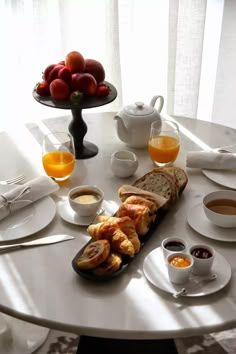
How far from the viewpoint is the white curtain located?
233 cm

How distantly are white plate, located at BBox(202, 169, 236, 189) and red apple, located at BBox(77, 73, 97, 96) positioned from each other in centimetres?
39

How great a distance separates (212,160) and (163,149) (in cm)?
15

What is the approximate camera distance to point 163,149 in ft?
5.04

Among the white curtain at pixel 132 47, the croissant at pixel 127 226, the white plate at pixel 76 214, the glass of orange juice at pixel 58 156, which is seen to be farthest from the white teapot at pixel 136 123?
the white curtain at pixel 132 47

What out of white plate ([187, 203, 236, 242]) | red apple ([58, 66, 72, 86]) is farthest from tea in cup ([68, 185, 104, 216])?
red apple ([58, 66, 72, 86])

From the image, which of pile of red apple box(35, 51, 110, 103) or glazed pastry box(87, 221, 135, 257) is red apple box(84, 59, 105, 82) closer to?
pile of red apple box(35, 51, 110, 103)

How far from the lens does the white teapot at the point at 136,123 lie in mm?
1629

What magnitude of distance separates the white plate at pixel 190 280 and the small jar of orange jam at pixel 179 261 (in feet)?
0.11

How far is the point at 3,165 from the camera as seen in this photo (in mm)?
1587

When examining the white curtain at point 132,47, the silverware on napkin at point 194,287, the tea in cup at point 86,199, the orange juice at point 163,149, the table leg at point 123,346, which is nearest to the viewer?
the silverware on napkin at point 194,287

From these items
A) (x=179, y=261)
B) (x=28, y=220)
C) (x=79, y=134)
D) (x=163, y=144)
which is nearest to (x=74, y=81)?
(x=79, y=134)

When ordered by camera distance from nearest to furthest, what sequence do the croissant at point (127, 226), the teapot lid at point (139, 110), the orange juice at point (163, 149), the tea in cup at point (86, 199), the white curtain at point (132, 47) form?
the croissant at point (127, 226) → the tea in cup at point (86, 199) → the orange juice at point (163, 149) → the teapot lid at point (139, 110) → the white curtain at point (132, 47)

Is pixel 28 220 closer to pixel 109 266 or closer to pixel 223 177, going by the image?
pixel 109 266

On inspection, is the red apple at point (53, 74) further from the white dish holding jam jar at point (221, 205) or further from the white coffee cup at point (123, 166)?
the white dish holding jam jar at point (221, 205)
